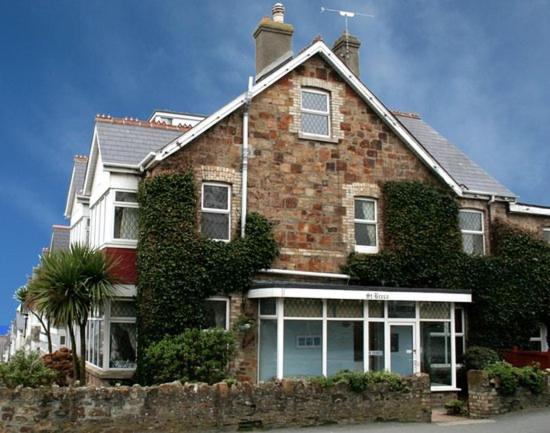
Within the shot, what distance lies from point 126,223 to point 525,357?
1300 cm

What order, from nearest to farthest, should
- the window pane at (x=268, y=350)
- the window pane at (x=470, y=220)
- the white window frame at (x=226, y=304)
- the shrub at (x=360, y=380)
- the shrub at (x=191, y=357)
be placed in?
the shrub at (x=360, y=380)
the shrub at (x=191, y=357)
the window pane at (x=268, y=350)
the white window frame at (x=226, y=304)
the window pane at (x=470, y=220)

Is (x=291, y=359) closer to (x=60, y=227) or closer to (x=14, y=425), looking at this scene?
(x=14, y=425)

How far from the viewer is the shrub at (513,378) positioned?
58.3ft

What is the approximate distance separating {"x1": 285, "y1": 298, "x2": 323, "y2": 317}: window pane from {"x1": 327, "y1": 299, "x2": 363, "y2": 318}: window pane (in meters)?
0.31

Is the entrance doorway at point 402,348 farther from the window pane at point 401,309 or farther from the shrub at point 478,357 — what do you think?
the shrub at point 478,357

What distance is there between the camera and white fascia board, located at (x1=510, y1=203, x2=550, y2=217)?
2553 cm

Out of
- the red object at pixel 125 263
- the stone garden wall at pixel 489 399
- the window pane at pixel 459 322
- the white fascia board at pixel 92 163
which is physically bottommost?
the stone garden wall at pixel 489 399

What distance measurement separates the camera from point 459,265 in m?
23.2

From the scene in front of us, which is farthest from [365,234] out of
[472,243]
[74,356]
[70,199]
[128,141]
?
[70,199]

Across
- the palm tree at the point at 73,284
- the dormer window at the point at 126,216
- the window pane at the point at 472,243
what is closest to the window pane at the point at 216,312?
the palm tree at the point at 73,284

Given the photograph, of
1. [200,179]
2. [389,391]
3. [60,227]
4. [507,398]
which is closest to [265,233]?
[200,179]

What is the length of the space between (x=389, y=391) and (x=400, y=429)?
1.17m

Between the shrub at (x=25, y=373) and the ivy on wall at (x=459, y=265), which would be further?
the ivy on wall at (x=459, y=265)

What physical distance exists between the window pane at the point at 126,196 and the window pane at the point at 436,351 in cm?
919
